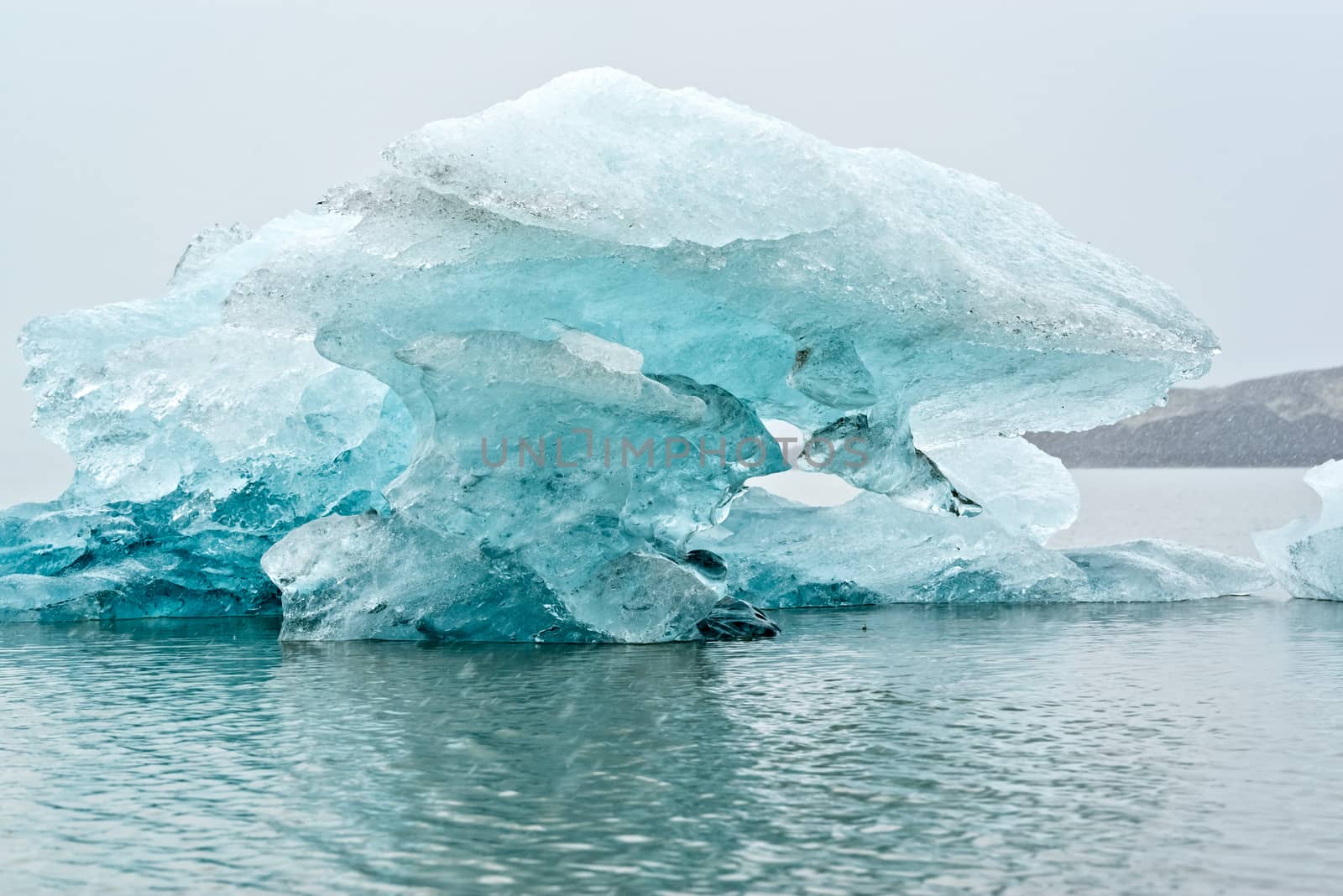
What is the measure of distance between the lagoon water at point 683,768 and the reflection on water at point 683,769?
0.02 metres

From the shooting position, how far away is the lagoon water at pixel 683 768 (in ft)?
Result: 14.0

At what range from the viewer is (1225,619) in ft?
36.3

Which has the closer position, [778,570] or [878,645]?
[878,645]

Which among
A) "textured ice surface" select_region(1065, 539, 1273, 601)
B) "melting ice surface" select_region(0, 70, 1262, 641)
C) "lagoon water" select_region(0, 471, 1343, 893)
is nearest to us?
"lagoon water" select_region(0, 471, 1343, 893)

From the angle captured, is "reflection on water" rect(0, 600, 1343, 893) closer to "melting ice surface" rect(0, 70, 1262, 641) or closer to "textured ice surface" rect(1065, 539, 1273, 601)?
"melting ice surface" rect(0, 70, 1262, 641)

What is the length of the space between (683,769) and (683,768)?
0.02m

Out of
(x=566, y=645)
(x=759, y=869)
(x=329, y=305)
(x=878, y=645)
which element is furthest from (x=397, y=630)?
(x=759, y=869)

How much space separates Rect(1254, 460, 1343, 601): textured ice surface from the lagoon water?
3.49 meters

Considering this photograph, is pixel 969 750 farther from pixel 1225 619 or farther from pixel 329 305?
pixel 1225 619

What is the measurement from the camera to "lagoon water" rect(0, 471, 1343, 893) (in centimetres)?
427

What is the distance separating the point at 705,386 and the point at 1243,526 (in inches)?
853

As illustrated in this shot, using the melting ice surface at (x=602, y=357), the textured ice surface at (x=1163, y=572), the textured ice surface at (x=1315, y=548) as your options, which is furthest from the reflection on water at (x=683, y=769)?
the textured ice surface at (x=1315, y=548)

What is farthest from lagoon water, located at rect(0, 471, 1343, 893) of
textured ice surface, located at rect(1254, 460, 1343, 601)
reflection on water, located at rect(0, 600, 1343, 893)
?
textured ice surface, located at rect(1254, 460, 1343, 601)

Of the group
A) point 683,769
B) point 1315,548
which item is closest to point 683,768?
point 683,769
